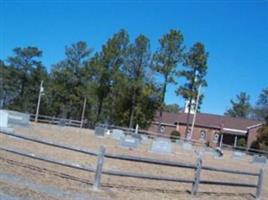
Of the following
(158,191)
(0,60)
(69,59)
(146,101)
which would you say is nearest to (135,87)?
(146,101)

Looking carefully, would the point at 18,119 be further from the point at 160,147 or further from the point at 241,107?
the point at 241,107

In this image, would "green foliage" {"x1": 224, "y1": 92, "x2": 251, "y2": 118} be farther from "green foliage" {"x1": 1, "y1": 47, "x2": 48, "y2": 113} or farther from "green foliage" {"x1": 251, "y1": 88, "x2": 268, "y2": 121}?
"green foliage" {"x1": 1, "y1": 47, "x2": 48, "y2": 113}

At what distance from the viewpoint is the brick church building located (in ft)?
266

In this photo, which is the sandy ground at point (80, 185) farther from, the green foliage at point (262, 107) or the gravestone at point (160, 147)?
the green foliage at point (262, 107)

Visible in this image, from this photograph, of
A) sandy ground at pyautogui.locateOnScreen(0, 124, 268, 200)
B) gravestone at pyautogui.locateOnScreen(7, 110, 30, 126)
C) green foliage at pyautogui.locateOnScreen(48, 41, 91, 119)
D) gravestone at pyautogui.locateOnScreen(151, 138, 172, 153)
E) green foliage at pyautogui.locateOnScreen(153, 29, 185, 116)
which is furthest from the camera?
green foliage at pyautogui.locateOnScreen(48, 41, 91, 119)

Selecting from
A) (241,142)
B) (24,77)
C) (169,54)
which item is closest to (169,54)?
(169,54)

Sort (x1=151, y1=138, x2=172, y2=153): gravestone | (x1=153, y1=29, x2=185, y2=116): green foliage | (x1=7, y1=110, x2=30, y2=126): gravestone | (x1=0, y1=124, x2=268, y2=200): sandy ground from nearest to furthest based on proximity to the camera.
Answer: (x1=0, y1=124, x2=268, y2=200): sandy ground
(x1=151, y1=138, x2=172, y2=153): gravestone
(x1=7, y1=110, x2=30, y2=126): gravestone
(x1=153, y1=29, x2=185, y2=116): green foliage

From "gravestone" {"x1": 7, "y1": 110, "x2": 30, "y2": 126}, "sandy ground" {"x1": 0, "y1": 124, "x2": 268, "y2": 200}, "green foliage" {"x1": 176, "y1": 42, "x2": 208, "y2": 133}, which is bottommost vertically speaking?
"sandy ground" {"x1": 0, "y1": 124, "x2": 268, "y2": 200}

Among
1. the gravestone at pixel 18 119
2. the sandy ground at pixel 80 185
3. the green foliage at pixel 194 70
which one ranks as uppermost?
the green foliage at pixel 194 70

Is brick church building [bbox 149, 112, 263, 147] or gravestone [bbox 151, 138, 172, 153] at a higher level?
brick church building [bbox 149, 112, 263, 147]

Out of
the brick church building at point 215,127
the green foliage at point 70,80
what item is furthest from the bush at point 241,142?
the green foliage at point 70,80

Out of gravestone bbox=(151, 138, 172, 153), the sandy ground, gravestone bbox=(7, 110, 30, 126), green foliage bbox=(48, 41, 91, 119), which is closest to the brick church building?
green foliage bbox=(48, 41, 91, 119)

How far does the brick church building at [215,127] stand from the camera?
266ft

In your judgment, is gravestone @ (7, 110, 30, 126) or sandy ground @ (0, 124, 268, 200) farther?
gravestone @ (7, 110, 30, 126)
